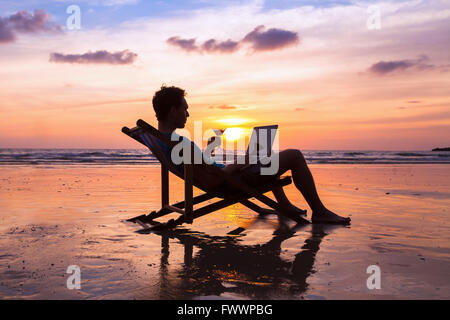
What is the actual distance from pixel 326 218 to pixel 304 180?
561 millimetres

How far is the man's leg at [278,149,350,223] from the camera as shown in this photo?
5141 mm

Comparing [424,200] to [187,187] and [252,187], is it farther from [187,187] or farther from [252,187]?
[187,187]

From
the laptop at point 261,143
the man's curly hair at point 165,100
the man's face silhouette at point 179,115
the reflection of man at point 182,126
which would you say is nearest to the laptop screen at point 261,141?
the laptop at point 261,143

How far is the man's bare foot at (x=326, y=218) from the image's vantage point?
514 cm

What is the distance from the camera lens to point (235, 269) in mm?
3242

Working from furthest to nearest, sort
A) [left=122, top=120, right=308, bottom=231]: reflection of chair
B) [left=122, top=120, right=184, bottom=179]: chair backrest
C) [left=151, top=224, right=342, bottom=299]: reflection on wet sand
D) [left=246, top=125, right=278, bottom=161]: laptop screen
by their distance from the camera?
[left=246, top=125, right=278, bottom=161]: laptop screen
[left=122, top=120, right=308, bottom=231]: reflection of chair
[left=122, top=120, right=184, bottom=179]: chair backrest
[left=151, top=224, right=342, bottom=299]: reflection on wet sand

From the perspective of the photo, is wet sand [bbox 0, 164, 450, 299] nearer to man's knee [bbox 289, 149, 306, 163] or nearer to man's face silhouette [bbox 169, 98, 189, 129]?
man's knee [bbox 289, 149, 306, 163]

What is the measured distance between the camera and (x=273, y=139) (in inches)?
189

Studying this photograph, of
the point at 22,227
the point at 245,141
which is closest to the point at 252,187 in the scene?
the point at 245,141

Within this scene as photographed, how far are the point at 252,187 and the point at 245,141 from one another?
0.57m

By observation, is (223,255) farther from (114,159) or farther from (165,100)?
(114,159)

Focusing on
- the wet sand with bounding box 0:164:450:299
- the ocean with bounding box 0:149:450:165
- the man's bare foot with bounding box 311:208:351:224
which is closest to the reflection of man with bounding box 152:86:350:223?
the man's bare foot with bounding box 311:208:351:224

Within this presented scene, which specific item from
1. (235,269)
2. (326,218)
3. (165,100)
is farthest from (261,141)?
(235,269)

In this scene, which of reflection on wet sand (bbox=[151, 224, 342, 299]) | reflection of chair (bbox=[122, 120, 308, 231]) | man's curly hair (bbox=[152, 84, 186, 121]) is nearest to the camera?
reflection on wet sand (bbox=[151, 224, 342, 299])
